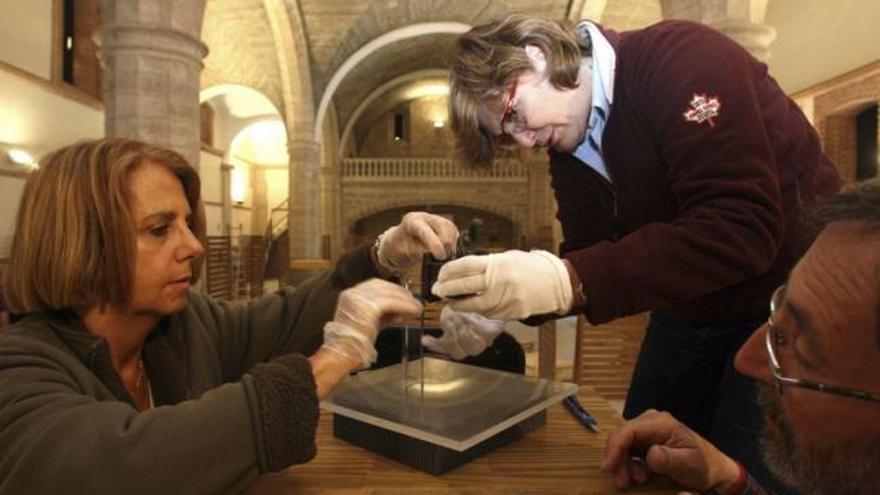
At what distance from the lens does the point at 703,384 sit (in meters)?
1.63

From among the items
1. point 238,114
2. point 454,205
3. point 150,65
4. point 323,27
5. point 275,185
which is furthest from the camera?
point 275,185

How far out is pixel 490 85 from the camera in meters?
1.34

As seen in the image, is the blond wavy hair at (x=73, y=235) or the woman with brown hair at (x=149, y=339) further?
the blond wavy hair at (x=73, y=235)

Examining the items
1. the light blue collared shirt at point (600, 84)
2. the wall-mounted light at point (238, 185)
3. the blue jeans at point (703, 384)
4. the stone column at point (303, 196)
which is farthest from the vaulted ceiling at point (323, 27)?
the light blue collared shirt at point (600, 84)

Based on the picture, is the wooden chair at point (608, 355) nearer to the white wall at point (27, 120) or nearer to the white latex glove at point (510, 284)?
the white latex glove at point (510, 284)

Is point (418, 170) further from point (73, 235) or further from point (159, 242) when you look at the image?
point (73, 235)

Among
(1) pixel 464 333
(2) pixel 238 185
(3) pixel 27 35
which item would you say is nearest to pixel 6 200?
(3) pixel 27 35

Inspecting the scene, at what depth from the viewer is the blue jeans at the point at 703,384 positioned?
1.39m

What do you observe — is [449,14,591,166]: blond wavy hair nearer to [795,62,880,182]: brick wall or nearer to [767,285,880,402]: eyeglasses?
[767,285,880,402]: eyeglasses

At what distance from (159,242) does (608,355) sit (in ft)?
8.08

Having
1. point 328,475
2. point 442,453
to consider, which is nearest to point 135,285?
point 328,475

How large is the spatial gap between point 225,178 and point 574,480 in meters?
16.6

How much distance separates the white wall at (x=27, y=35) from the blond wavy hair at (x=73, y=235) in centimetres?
854

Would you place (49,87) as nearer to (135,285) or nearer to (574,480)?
(135,285)
